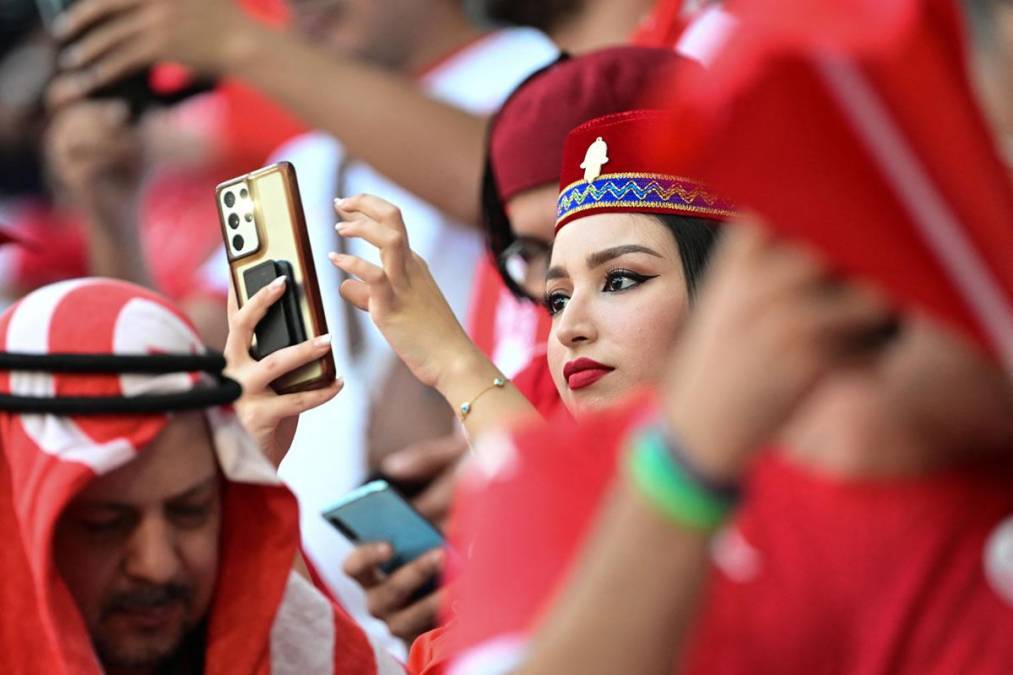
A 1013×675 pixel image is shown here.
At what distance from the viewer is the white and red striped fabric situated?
1854 mm

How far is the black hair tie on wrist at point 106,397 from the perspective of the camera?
1.89 metres

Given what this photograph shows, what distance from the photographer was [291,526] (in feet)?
6.81

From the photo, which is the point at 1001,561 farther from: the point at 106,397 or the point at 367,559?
the point at 367,559

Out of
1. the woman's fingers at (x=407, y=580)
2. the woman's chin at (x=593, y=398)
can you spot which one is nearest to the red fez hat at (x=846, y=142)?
the woman's chin at (x=593, y=398)

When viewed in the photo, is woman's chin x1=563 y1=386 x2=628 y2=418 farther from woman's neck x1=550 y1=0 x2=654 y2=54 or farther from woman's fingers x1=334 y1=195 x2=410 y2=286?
woman's neck x1=550 y1=0 x2=654 y2=54

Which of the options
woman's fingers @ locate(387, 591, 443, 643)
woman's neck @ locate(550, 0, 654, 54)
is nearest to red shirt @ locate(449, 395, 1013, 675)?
woman's fingers @ locate(387, 591, 443, 643)

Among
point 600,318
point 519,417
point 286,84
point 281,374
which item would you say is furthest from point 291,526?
point 286,84

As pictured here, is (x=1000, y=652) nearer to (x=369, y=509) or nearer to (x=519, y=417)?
(x=519, y=417)

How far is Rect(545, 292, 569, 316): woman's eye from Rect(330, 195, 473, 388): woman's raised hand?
15 centimetres

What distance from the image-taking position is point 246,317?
209 centimetres

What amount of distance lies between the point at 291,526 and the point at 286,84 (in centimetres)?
159

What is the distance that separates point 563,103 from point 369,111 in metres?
0.99

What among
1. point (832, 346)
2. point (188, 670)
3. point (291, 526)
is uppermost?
point (832, 346)

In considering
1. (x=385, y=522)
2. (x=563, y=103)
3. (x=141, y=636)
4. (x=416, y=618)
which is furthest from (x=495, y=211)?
(x=141, y=636)
